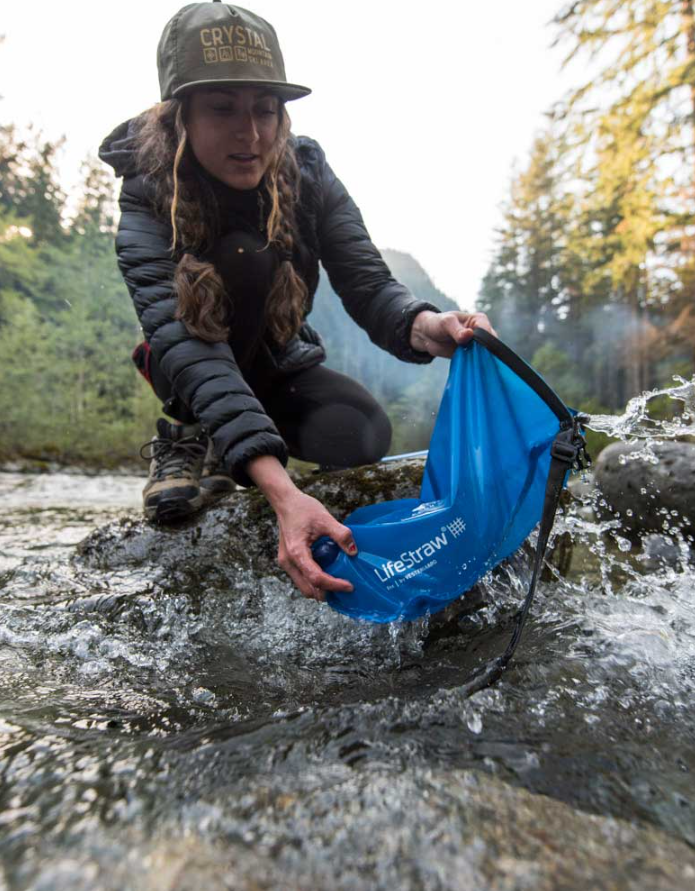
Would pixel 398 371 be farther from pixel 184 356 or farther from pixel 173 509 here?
pixel 184 356

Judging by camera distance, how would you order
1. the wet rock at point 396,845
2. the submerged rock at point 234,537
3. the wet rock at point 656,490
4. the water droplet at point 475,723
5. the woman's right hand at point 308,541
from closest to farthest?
the wet rock at point 396,845
the water droplet at point 475,723
the woman's right hand at point 308,541
the submerged rock at point 234,537
the wet rock at point 656,490

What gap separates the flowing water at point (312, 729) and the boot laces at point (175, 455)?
0.50 meters

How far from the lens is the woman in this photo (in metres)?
1.79

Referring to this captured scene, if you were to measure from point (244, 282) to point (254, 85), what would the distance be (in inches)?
27.4

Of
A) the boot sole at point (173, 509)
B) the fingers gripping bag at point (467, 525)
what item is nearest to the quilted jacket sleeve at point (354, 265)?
the fingers gripping bag at point (467, 525)

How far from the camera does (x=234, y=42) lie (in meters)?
1.82

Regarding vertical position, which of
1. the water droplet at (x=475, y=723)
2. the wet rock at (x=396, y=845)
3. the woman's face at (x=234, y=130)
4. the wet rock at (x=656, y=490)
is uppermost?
the woman's face at (x=234, y=130)

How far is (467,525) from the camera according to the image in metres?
1.45

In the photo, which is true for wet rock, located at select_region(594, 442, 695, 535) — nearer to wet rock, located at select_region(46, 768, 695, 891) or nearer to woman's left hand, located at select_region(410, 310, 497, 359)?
woman's left hand, located at select_region(410, 310, 497, 359)

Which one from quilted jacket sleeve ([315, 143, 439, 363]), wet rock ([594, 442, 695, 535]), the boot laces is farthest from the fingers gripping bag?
wet rock ([594, 442, 695, 535])

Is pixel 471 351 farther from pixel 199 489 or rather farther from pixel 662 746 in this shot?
pixel 199 489

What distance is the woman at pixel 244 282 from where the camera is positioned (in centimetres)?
179

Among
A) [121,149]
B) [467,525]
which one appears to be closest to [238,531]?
[467,525]

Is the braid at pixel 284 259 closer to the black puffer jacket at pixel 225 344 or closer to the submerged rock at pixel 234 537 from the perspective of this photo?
the black puffer jacket at pixel 225 344
